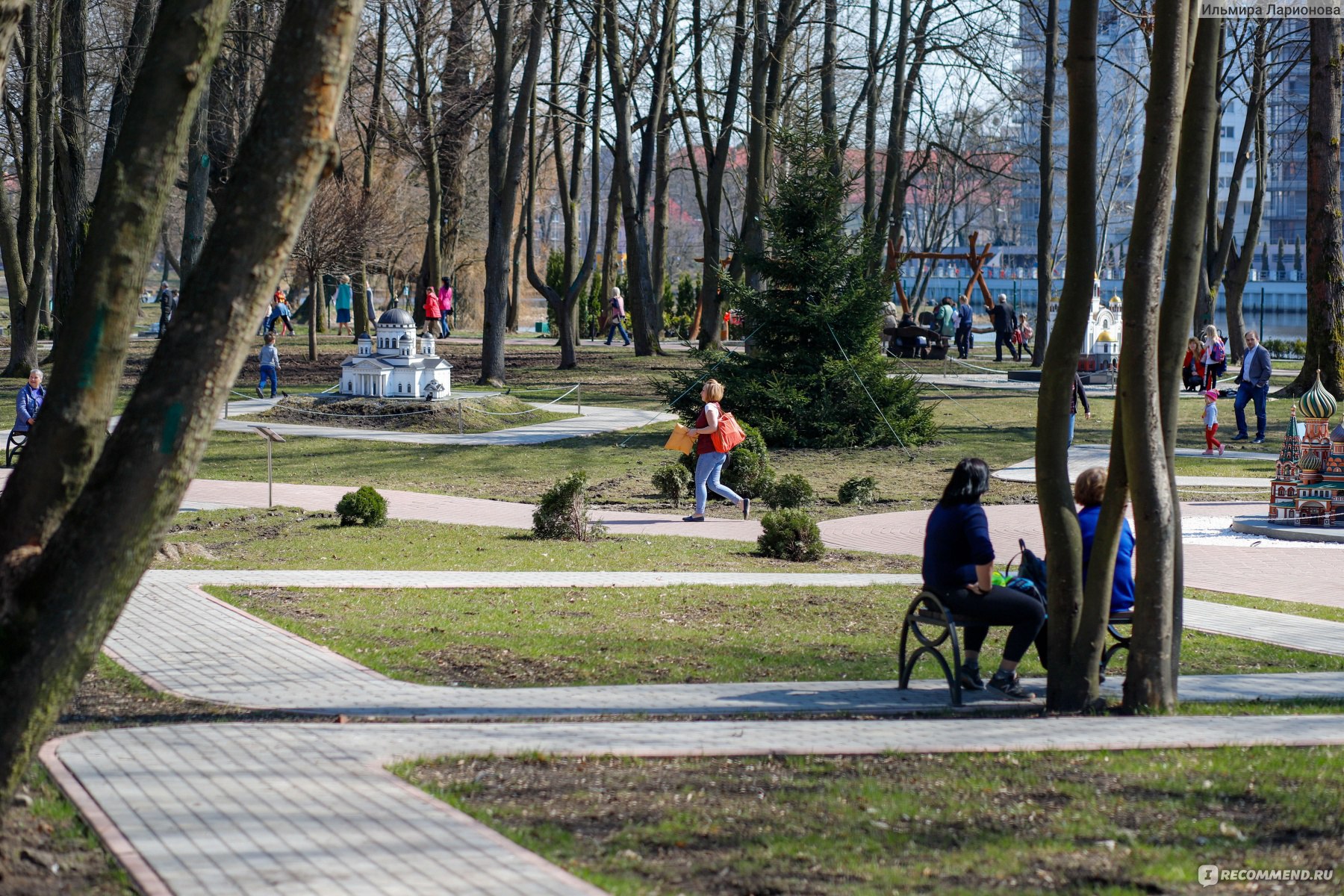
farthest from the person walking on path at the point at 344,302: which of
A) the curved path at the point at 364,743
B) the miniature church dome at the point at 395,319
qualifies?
the curved path at the point at 364,743

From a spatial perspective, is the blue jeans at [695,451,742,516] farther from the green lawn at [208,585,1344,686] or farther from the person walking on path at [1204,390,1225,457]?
the person walking on path at [1204,390,1225,457]

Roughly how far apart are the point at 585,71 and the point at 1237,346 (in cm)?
1981

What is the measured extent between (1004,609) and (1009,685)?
0.50 metres

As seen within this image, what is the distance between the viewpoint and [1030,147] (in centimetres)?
4603

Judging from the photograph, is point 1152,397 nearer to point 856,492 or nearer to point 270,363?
point 856,492

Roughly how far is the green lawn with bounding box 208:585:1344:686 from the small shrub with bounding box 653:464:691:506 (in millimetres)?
5777

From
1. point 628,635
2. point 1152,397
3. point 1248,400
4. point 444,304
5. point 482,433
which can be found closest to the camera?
point 1152,397

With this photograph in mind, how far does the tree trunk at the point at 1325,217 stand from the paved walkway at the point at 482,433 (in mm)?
12436

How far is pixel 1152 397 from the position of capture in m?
7.49

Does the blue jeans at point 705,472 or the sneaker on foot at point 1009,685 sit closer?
the sneaker on foot at point 1009,685

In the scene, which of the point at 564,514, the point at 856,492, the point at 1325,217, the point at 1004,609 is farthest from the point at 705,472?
the point at 1325,217

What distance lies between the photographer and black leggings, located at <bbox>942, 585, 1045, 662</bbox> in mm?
7902

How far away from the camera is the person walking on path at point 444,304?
45125 mm

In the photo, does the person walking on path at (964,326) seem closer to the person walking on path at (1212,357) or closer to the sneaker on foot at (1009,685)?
the person walking on path at (1212,357)
